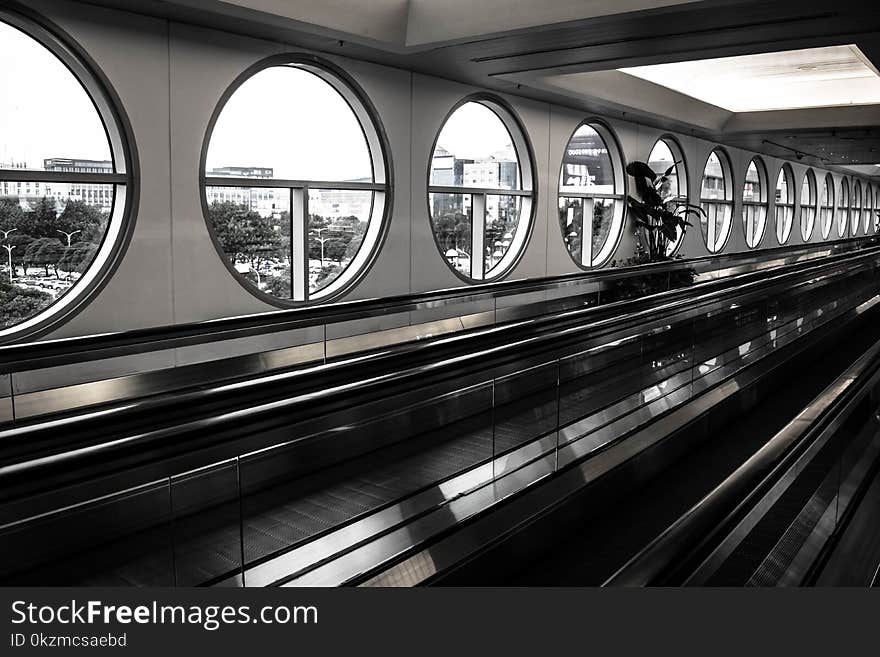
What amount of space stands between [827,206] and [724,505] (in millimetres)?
36580

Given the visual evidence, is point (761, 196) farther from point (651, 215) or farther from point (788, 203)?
point (651, 215)

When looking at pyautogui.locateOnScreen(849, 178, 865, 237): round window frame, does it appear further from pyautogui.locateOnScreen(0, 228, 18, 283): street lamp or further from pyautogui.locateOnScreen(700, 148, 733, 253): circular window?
pyautogui.locateOnScreen(0, 228, 18, 283): street lamp

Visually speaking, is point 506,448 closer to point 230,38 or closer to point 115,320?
point 115,320

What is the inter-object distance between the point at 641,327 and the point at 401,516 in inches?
118

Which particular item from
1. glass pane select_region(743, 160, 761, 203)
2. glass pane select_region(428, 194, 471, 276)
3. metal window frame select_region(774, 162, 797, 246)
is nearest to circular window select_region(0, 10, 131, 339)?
glass pane select_region(428, 194, 471, 276)

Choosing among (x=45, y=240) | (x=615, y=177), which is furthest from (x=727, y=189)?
(x=45, y=240)

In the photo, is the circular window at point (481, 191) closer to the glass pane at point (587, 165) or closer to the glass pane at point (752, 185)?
the glass pane at point (587, 165)

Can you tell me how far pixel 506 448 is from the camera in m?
4.71

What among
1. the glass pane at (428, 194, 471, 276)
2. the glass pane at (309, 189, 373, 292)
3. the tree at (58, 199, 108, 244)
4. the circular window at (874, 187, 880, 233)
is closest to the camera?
the tree at (58, 199, 108, 244)

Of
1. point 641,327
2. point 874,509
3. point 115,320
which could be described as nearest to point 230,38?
point 115,320

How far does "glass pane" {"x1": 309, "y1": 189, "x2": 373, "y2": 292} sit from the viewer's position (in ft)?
36.0

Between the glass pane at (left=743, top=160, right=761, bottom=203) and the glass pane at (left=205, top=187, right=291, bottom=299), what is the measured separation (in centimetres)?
1899

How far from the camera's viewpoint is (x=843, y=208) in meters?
37.6

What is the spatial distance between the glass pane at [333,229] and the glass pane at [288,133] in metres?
0.31
